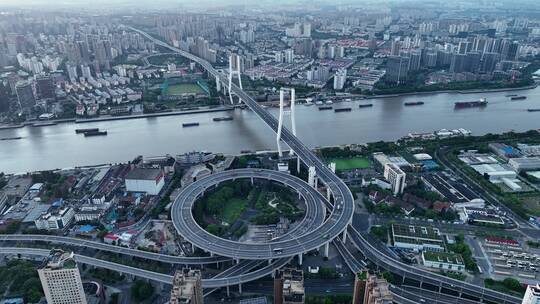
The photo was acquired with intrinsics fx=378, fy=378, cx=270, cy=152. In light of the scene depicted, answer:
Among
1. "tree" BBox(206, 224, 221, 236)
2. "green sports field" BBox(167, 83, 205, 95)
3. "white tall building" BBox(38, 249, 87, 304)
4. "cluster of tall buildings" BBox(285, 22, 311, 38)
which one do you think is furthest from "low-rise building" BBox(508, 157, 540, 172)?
"cluster of tall buildings" BBox(285, 22, 311, 38)

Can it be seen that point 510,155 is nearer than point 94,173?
No

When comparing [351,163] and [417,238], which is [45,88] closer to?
[351,163]

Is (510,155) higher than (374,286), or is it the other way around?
(374,286)

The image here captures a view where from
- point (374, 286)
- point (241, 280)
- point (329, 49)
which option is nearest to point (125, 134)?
point (241, 280)

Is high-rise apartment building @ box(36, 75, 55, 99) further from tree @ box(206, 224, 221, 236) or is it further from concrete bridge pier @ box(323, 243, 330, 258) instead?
concrete bridge pier @ box(323, 243, 330, 258)

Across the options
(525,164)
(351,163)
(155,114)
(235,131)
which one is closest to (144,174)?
(235,131)

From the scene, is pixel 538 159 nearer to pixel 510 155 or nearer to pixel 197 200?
pixel 510 155
